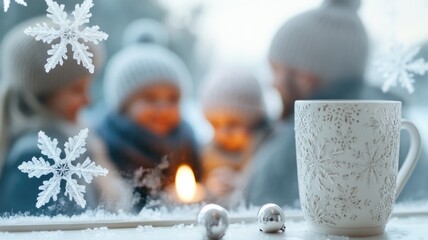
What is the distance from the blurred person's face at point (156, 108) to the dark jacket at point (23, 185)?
0.10 meters

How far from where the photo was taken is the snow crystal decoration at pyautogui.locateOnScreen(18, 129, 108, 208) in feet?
2.35

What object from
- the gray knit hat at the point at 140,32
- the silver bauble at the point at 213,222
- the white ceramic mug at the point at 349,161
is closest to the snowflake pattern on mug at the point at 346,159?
the white ceramic mug at the point at 349,161

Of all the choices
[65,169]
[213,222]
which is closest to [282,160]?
[213,222]

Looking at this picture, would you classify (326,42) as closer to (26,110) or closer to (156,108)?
(156,108)

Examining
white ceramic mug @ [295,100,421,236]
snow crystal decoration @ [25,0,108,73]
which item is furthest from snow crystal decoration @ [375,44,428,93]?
snow crystal decoration @ [25,0,108,73]

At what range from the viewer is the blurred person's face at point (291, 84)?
806 millimetres

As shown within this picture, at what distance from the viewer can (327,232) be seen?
0.69 metres

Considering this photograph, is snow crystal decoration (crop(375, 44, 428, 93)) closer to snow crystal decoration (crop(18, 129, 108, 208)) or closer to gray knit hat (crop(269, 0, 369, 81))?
gray knit hat (crop(269, 0, 369, 81))

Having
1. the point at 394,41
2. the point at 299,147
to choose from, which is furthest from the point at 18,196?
the point at 394,41

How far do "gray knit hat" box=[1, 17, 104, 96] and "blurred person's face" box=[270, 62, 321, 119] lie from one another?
0.28 meters

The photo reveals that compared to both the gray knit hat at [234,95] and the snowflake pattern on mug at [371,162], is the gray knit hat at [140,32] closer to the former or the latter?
the gray knit hat at [234,95]

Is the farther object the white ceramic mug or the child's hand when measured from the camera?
the child's hand

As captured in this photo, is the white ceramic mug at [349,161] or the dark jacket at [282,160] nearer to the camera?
the white ceramic mug at [349,161]

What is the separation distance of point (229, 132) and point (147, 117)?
0.38 feet
